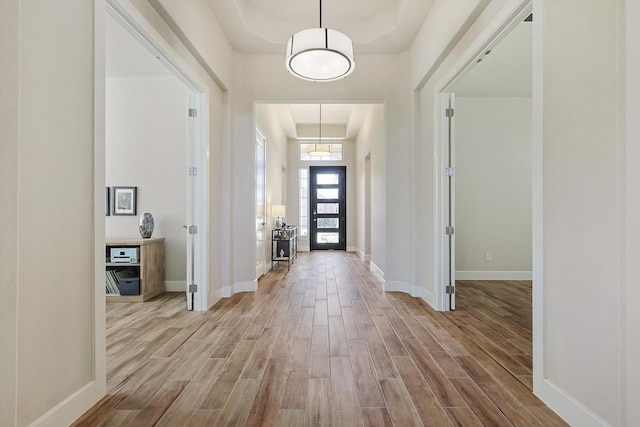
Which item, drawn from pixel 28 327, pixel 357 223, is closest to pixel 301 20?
pixel 28 327

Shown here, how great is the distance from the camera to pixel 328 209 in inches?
396

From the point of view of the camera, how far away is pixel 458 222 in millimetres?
5527

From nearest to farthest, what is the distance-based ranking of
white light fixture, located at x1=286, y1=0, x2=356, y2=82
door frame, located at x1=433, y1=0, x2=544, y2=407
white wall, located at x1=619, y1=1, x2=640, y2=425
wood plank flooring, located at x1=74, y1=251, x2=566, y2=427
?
white wall, located at x1=619, y1=1, x2=640, y2=425 → wood plank flooring, located at x1=74, y1=251, x2=566, y2=427 → door frame, located at x1=433, y1=0, x2=544, y2=407 → white light fixture, located at x1=286, y1=0, x2=356, y2=82

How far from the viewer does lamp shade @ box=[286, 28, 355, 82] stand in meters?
2.66

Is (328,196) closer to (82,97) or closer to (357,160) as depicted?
(357,160)

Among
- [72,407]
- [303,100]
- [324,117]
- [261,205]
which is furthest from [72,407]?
[324,117]

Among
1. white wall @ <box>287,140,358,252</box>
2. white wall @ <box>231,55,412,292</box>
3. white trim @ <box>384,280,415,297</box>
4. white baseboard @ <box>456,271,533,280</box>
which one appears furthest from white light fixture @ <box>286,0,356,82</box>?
white wall @ <box>287,140,358,252</box>

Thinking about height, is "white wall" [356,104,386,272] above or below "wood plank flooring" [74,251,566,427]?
above

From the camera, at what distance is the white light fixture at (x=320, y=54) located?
266 cm

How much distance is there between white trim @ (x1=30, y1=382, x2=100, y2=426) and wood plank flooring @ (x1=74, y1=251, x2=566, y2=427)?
1.8 inches

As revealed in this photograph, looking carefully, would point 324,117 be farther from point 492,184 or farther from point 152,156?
point 152,156

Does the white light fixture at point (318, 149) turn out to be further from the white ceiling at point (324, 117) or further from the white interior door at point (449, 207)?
the white interior door at point (449, 207)

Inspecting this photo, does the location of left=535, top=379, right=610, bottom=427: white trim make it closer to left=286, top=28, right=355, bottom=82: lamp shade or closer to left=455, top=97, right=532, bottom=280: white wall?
left=286, top=28, right=355, bottom=82: lamp shade

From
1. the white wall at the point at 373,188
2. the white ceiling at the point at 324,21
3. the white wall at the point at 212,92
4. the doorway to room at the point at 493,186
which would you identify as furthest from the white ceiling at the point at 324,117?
the white wall at the point at 212,92
